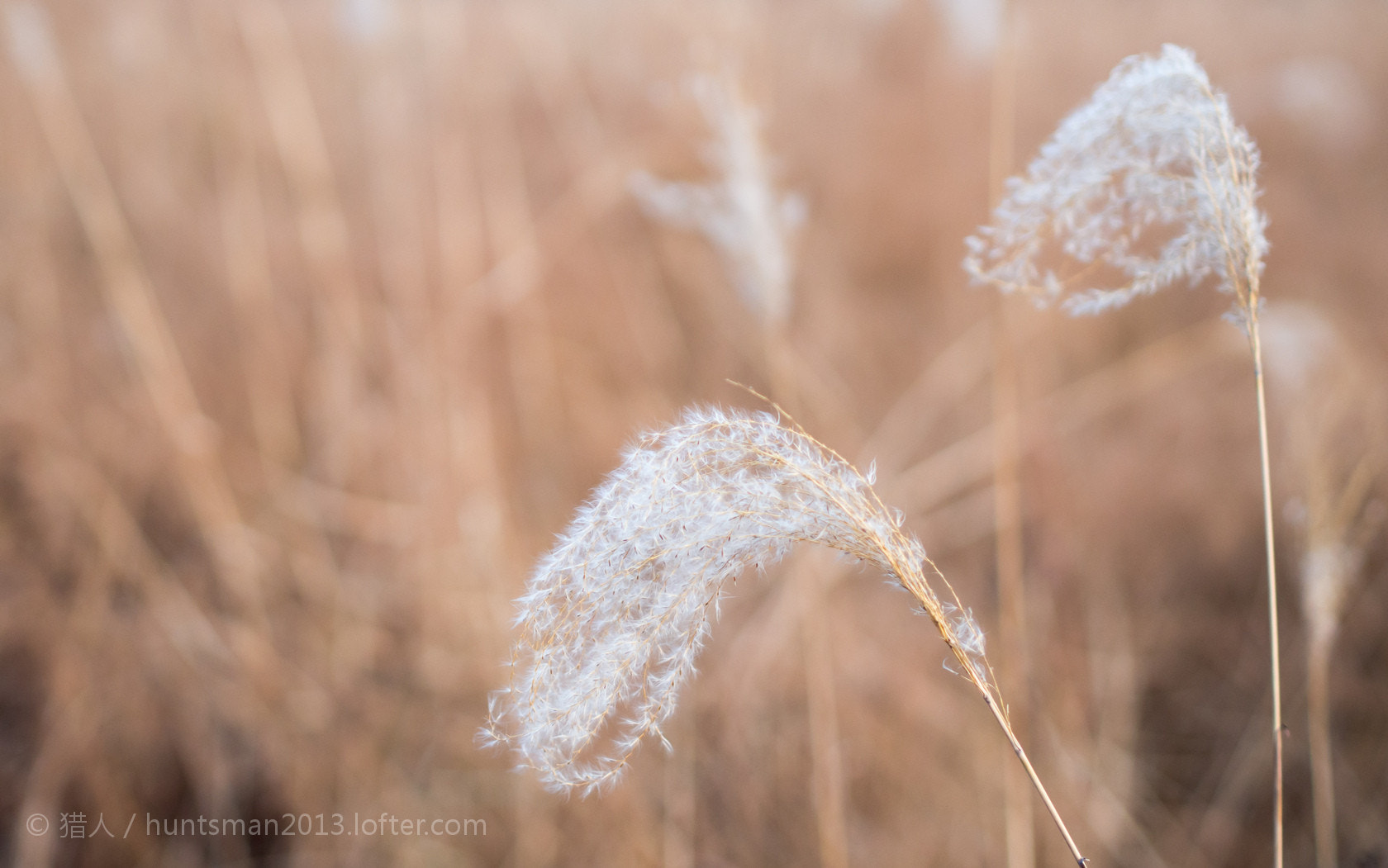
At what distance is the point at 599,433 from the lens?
6.80 feet

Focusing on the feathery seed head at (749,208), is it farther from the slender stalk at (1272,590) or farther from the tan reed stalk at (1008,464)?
the slender stalk at (1272,590)

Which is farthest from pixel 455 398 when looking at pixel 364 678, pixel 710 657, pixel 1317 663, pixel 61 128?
pixel 1317 663

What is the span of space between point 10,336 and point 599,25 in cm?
243

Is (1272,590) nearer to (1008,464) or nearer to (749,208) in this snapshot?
(1008,464)

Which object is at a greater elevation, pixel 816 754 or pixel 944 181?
pixel 944 181

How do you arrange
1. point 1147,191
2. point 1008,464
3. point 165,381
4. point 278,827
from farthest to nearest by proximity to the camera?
point 165,381 → point 278,827 → point 1008,464 → point 1147,191

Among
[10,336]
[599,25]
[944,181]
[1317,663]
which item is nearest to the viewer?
[1317,663]

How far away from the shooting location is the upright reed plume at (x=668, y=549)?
1.52 ft

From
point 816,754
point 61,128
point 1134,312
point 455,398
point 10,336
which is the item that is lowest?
point 816,754

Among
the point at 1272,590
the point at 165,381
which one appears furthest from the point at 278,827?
the point at 1272,590

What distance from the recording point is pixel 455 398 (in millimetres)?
1936

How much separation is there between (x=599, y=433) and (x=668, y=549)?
1623 mm

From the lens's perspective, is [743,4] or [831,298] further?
[831,298]

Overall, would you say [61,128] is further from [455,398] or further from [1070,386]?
[1070,386]
